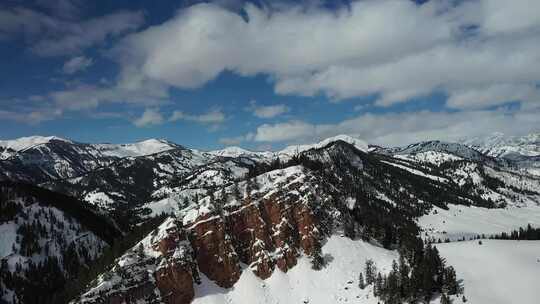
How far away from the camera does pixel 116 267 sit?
136875 millimetres

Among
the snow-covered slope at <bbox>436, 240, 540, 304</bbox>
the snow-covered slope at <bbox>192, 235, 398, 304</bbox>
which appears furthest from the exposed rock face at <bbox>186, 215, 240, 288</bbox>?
the snow-covered slope at <bbox>436, 240, 540, 304</bbox>

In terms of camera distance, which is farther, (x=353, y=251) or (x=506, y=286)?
(x=353, y=251)

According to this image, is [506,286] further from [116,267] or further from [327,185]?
[116,267]

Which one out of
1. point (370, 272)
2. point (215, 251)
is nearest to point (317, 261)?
point (370, 272)

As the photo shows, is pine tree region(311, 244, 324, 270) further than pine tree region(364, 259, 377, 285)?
Yes

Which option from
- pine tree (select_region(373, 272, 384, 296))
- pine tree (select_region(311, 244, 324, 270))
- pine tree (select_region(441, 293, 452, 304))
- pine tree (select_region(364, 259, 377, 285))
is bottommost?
pine tree (select_region(441, 293, 452, 304))

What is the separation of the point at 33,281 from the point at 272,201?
11458cm

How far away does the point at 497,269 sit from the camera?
14125 cm

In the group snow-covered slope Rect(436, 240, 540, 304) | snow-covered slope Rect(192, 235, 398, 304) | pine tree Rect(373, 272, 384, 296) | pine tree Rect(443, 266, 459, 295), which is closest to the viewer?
snow-covered slope Rect(436, 240, 540, 304)

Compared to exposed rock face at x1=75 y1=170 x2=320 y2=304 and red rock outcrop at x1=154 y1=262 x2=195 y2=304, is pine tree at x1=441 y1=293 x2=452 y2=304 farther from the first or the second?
red rock outcrop at x1=154 y1=262 x2=195 y2=304

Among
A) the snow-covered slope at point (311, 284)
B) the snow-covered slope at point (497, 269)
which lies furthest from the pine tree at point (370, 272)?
the snow-covered slope at point (497, 269)

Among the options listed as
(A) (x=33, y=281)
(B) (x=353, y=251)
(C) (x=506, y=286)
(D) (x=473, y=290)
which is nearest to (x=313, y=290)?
(B) (x=353, y=251)

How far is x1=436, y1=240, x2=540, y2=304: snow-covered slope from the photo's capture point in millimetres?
124875

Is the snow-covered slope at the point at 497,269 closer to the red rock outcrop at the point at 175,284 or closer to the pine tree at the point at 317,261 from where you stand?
the pine tree at the point at 317,261
